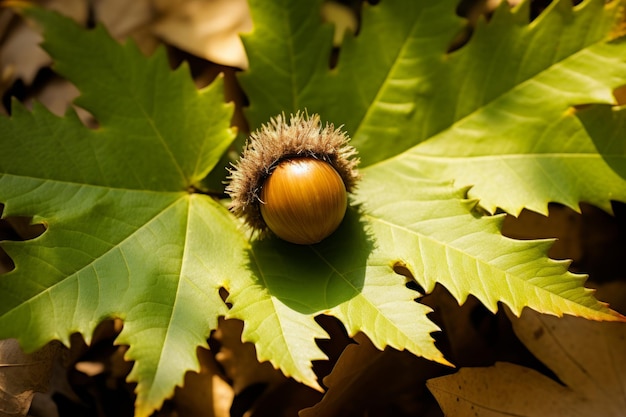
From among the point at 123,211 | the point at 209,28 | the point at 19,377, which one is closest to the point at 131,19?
the point at 209,28

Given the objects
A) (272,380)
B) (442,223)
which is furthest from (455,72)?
(272,380)

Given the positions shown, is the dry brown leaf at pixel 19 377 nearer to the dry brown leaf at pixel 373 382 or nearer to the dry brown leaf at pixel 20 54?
the dry brown leaf at pixel 373 382

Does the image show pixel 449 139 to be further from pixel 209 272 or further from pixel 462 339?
pixel 209 272

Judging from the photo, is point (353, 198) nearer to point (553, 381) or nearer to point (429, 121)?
point (429, 121)

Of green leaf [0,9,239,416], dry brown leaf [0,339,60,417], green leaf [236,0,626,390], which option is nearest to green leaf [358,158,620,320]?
green leaf [236,0,626,390]

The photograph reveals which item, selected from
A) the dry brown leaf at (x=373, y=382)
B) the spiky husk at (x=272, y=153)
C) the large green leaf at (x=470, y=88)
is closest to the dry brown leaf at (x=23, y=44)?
the large green leaf at (x=470, y=88)
